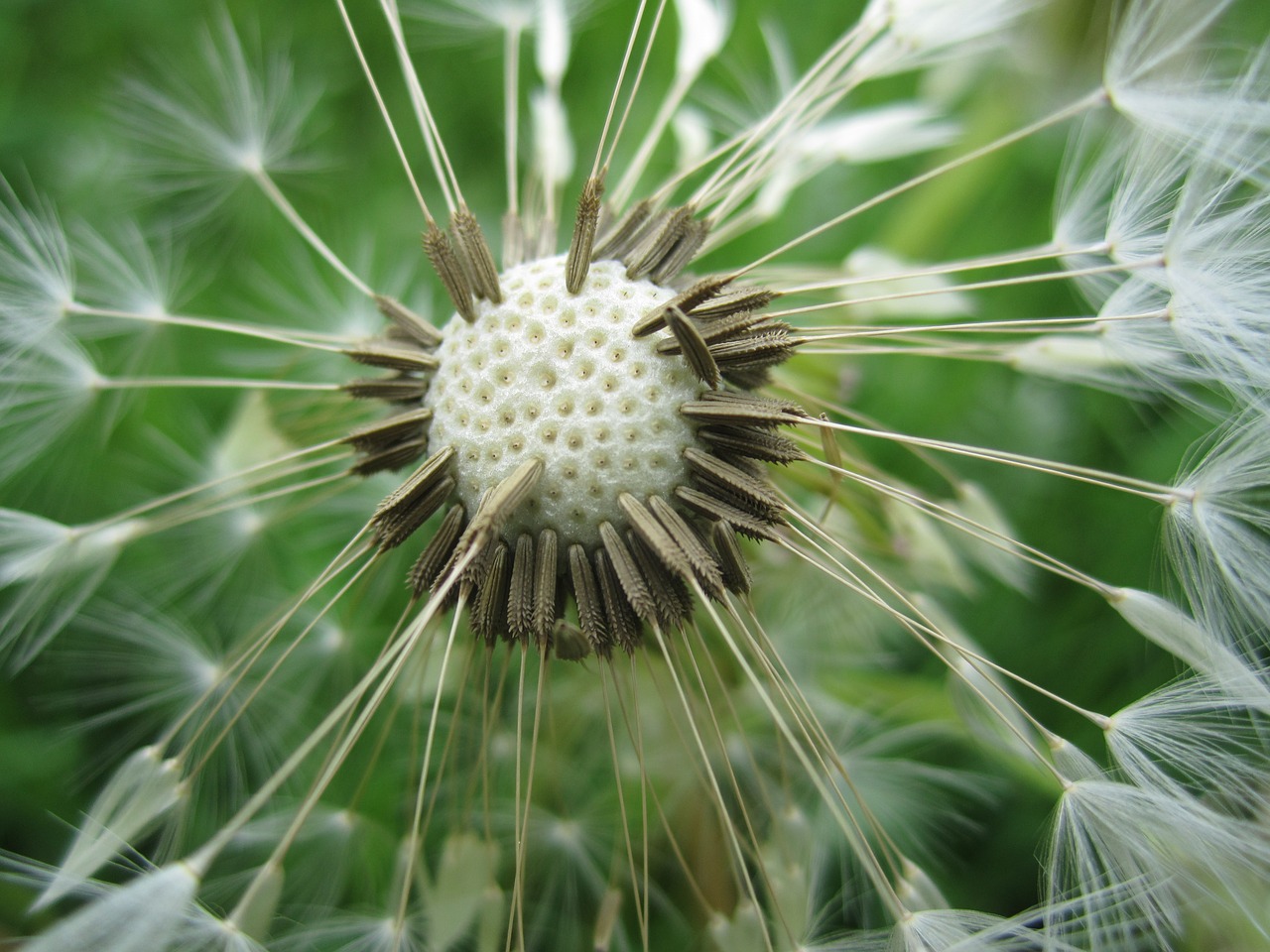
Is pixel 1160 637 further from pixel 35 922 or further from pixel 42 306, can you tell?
pixel 35 922

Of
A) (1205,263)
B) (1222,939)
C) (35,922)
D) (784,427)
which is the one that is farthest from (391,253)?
(1222,939)

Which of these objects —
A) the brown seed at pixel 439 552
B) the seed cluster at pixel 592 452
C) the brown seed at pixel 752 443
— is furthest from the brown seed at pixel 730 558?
the brown seed at pixel 439 552

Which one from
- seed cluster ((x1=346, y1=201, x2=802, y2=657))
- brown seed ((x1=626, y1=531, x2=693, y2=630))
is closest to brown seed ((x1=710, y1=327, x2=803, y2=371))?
seed cluster ((x1=346, y1=201, x2=802, y2=657))

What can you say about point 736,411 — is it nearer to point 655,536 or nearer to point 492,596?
point 655,536

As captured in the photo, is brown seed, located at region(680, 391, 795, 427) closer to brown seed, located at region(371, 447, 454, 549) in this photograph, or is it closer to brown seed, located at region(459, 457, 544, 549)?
brown seed, located at region(459, 457, 544, 549)

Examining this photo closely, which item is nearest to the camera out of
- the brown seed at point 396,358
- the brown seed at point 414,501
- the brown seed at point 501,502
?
the brown seed at point 501,502

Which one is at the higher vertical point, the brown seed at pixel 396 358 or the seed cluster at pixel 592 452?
the brown seed at pixel 396 358

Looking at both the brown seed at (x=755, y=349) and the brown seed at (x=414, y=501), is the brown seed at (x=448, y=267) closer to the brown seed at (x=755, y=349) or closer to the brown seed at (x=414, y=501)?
the brown seed at (x=414, y=501)

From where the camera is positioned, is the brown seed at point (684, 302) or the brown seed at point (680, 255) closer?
the brown seed at point (684, 302)
